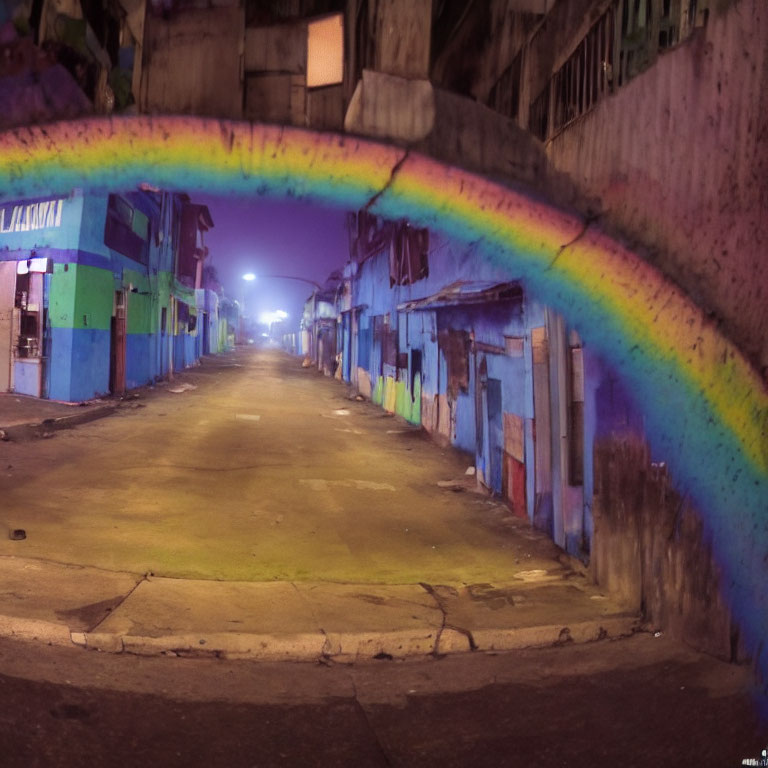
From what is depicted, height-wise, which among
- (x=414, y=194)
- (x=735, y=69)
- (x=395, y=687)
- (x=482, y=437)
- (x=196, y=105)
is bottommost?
(x=395, y=687)

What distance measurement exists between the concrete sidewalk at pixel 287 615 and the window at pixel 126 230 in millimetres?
14203

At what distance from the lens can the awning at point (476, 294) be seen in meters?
8.02

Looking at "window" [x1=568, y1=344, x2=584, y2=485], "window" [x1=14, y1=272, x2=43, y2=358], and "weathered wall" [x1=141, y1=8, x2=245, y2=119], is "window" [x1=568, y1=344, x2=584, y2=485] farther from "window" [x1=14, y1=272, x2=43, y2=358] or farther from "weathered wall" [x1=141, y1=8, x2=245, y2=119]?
"window" [x1=14, y1=272, x2=43, y2=358]

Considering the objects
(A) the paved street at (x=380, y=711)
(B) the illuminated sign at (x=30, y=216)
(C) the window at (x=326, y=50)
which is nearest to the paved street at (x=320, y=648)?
(A) the paved street at (x=380, y=711)

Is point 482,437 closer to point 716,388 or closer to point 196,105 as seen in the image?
point 716,388

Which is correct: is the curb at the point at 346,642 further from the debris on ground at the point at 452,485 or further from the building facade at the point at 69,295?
the building facade at the point at 69,295

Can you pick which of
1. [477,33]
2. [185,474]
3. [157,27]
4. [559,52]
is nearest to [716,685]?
[157,27]

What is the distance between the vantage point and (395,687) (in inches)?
162

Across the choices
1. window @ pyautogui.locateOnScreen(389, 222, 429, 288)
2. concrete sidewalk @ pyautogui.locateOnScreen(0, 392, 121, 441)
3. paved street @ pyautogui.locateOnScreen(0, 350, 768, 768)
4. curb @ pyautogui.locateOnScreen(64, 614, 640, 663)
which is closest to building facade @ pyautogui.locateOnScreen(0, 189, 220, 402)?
concrete sidewalk @ pyautogui.locateOnScreen(0, 392, 121, 441)

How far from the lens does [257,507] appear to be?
819 cm

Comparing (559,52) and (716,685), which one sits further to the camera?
(559,52)

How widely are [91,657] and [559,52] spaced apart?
7.08m

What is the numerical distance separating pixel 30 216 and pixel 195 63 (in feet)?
49.3

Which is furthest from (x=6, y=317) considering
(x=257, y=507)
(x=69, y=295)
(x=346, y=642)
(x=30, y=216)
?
(x=346, y=642)
